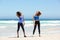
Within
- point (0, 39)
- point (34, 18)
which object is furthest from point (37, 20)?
point (0, 39)

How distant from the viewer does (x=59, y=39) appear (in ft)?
34.2

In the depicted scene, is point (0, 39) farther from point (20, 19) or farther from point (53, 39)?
point (53, 39)

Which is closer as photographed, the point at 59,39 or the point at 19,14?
the point at 59,39

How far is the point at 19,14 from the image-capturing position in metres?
11.6

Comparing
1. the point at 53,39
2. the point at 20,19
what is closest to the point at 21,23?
the point at 20,19

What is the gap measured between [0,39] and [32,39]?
5.40 feet

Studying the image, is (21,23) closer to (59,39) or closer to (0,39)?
(0,39)

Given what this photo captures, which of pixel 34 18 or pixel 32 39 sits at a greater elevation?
pixel 34 18

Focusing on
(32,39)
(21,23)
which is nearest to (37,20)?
(21,23)

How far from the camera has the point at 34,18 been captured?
1209cm

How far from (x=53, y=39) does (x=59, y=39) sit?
30 cm

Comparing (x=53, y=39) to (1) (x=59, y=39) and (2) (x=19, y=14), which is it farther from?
(2) (x=19, y=14)

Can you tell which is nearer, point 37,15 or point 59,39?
point 59,39

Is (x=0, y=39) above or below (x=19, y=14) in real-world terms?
below
